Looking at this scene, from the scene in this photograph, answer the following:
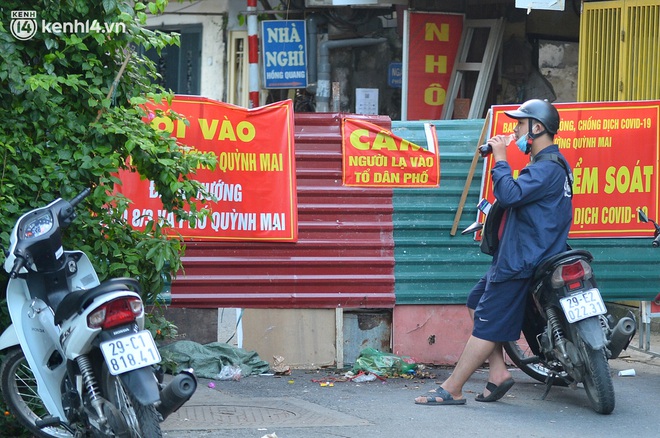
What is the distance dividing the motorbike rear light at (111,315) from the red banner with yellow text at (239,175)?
2630 millimetres

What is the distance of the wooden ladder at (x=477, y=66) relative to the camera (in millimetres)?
12047

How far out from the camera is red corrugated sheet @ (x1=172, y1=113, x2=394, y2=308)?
749 cm

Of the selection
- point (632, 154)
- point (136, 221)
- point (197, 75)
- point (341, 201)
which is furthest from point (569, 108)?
point (197, 75)

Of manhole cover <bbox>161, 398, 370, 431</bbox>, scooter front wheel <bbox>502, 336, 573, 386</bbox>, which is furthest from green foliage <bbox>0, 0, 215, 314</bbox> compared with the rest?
scooter front wheel <bbox>502, 336, 573, 386</bbox>

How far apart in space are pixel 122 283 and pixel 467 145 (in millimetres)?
3633

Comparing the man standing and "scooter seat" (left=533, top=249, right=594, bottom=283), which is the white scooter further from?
"scooter seat" (left=533, top=249, right=594, bottom=283)

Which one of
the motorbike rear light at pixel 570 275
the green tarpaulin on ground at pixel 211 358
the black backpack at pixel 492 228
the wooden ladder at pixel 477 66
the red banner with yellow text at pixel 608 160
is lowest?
the green tarpaulin on ground at pixel 211 358

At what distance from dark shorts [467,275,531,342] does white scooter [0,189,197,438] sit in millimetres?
2287

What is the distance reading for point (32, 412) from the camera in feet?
17.8

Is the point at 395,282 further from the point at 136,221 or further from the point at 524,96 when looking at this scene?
the point at 524,96

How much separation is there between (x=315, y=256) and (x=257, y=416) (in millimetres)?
1728

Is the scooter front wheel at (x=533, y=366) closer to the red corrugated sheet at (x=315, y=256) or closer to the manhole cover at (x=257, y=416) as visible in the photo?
the red corrugated sheet at (x=315, y=256)

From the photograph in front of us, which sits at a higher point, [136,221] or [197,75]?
[197,75]

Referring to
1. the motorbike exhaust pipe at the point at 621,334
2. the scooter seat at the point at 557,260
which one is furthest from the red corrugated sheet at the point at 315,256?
the motorbike exhaust pipe at the point at 621,334
